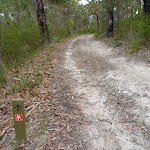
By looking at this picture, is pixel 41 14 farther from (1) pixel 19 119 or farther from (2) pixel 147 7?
(1) pixel 19 119

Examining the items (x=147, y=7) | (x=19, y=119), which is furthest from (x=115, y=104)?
(x=147, y=7)

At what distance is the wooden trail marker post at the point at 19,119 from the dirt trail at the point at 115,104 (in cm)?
107

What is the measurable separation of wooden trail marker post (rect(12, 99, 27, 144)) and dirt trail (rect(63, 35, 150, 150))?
1073 mm

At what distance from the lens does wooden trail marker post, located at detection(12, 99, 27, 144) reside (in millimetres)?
1945

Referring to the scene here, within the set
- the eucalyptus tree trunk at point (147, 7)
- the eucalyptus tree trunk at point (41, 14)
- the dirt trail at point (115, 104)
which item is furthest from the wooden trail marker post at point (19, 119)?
the eucalyptus tree trunk at point (41, 14)

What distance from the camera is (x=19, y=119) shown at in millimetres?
2049

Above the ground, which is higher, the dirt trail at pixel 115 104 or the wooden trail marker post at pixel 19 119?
the wooden trail marker post at pixel 19 119

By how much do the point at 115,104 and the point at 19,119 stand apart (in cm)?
225

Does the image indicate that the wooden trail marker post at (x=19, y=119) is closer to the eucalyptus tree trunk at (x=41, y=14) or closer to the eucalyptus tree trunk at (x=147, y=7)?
the eucalyptus tree trunk at (x=147, y=7)

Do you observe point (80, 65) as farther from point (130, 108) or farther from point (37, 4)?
point (37, 4)

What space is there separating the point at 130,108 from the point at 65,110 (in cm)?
149

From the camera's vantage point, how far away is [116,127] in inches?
106

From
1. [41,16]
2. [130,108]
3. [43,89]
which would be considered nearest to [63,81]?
[43,89]

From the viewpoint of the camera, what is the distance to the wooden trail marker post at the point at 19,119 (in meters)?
1.94
